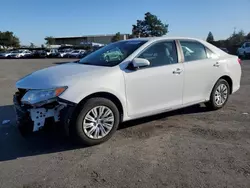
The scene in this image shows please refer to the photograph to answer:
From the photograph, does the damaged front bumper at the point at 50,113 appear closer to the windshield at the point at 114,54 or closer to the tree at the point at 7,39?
the windshield at the point at 114,54

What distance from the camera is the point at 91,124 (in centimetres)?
388

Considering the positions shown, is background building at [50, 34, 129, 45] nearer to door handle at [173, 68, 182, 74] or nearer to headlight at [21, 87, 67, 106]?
door handle at [173, 68, 182, 74]

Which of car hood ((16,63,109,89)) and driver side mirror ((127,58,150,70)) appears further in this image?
driver side mirror ((127,58,150,70))

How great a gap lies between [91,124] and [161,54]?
5.93 feet

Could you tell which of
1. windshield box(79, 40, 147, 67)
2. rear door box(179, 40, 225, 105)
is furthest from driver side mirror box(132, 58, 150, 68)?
rear door box(179, 40, 225, 105)

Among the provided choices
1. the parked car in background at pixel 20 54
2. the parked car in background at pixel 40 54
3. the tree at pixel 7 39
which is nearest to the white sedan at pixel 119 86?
the parked car in background at pixel 40 54

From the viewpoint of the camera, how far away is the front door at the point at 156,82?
166 inches

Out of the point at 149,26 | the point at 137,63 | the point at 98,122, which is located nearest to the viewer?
the point at 98,122

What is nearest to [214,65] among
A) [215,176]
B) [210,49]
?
[210,49]

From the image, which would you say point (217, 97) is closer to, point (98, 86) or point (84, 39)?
point (98, 86)

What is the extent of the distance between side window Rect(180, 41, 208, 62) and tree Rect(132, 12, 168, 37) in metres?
73.1

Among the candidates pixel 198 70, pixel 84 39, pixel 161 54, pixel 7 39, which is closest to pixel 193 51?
pixel 198 70

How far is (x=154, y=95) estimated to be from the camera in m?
4.45

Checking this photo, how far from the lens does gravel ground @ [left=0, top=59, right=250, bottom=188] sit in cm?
298
